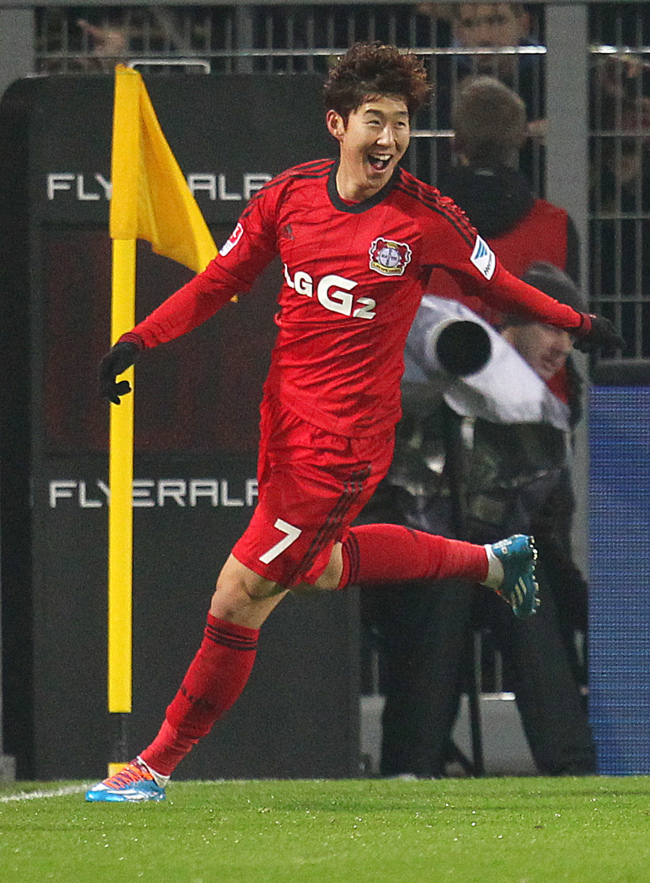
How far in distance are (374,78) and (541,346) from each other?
5.76 ft

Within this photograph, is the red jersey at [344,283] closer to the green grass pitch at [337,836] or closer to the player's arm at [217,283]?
the player's arm at [217,283]

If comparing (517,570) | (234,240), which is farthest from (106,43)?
(517,570)

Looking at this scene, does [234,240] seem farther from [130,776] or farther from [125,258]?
[130,776]

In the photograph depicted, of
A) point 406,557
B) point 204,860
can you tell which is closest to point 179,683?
point 406,557

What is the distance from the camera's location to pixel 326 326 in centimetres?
462

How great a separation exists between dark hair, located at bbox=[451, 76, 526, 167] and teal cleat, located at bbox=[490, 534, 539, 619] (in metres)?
1.65

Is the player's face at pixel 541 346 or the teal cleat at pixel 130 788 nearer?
the teal cleat at pixel 130 788

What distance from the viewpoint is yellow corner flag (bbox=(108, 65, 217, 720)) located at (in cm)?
515

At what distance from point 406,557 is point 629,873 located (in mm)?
1651

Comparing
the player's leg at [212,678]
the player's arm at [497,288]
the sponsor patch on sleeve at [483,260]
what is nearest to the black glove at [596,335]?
the player's arm at [497,288]

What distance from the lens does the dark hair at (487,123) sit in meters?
6.15

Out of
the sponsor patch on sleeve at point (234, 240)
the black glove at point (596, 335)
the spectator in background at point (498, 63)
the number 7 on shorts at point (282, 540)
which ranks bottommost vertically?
the number 7 on shorts at point (282, 540)

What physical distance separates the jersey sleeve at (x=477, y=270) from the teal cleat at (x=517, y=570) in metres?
0.71

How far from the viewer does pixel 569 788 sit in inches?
209
